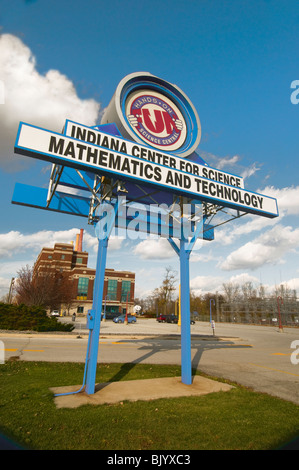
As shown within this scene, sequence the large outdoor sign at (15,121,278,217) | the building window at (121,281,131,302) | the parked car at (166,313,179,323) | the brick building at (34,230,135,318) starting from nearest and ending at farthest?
1. the large outdoor sign at (15,121,278,217)
2. the parked car at (166,313,179,323)
3. the brick building at (34,230,135,318)
4. the building window at (121,281,131,302)

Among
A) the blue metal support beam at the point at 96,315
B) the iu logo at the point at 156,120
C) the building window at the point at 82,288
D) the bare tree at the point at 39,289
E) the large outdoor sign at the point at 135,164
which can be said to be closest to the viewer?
the large outdoor sign at the point at 135,164

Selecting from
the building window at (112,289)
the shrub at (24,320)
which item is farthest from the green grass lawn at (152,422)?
the building window at (112,289)

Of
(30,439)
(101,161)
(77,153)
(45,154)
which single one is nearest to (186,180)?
(101,161)

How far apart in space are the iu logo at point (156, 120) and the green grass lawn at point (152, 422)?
658 cm

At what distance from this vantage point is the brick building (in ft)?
215

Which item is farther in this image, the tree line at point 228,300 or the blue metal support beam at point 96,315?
the tree line at point 228,300

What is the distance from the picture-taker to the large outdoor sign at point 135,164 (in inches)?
213

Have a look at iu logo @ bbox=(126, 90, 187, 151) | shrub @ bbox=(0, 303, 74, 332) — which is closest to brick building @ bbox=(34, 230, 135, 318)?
shrub @ bbox=(0, 303, 74, 332)

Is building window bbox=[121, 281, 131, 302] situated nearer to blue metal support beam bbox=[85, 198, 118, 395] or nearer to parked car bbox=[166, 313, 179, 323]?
parked car bbox=[166, 313, 179, 323]

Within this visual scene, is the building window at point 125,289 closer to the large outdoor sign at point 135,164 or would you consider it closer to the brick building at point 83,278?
the brick building at point 83,278

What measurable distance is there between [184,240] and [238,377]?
472 cm

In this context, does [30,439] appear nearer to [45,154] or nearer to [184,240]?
[45,154]

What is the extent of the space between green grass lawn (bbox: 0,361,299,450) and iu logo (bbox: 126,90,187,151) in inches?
259

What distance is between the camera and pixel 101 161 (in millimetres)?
5969
